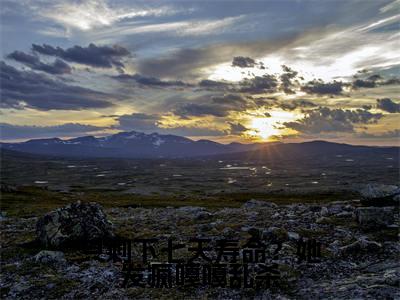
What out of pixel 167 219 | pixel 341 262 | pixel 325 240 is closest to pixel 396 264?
pixel 341 262

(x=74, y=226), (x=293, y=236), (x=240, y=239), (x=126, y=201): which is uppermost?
(x=74, y=226)

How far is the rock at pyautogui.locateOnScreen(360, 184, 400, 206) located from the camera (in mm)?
28098

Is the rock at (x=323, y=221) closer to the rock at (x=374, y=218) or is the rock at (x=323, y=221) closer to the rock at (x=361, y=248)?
the rock at (x=374, y=218)

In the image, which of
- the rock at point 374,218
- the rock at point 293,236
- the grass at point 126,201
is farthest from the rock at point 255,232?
the grass at point 126,201

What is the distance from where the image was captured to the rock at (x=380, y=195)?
28098mm

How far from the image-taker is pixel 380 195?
28.9 m

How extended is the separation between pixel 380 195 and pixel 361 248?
14.7 m

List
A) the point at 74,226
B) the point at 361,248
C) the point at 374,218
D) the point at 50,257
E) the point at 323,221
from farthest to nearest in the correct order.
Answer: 1. the point at 323,221
2. the point at 374,218
3. the point at 74,226
4. the point at 50,257
5. the point at 361,248

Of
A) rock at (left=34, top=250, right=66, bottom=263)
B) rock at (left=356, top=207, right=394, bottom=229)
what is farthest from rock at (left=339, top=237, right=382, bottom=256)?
rock at (left=34, top=250, right=66, bottom=263)

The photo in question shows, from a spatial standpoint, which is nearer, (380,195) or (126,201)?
(380,195)

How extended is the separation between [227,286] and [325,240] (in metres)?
7.35

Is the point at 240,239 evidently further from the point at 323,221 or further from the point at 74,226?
the point at 74,226

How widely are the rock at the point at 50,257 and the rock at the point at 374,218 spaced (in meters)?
15.9

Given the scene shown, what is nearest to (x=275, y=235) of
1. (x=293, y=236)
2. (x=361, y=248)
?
(x=293, y=236)
